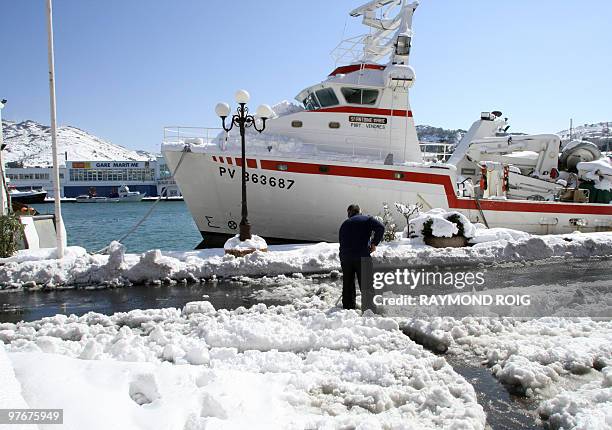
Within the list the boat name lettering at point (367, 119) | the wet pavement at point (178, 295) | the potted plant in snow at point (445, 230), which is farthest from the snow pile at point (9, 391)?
the boat name lettering at point (367, 119)

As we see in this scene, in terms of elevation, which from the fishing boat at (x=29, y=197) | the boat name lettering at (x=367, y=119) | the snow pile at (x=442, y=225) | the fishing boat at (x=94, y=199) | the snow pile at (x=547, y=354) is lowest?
the fishing boat at (x=94, y=199)

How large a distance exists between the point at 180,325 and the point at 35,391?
8.70 ft

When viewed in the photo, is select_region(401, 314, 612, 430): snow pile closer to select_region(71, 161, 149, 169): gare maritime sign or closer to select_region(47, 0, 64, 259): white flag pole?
select_region(47, 0, 64, 259): white flag pole

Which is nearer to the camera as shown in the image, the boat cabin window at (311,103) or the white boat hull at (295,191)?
the white boat hull at (295,191)

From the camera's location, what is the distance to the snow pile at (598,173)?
15.9 metres

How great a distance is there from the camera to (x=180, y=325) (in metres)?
5.38

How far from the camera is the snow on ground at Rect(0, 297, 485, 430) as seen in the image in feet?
9.62

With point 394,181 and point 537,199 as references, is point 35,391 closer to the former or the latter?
point 394,181

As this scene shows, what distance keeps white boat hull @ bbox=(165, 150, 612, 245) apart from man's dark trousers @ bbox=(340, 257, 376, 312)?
22.3 ft

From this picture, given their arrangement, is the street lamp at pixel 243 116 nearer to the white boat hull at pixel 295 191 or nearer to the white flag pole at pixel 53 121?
the white boat hull at pixel 295 191

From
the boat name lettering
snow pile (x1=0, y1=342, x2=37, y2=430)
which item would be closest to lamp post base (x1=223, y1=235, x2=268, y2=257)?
the boat name lettering

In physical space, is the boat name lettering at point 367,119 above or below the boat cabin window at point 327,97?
below

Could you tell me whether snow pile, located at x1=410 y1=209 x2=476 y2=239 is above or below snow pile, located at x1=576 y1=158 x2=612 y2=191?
below

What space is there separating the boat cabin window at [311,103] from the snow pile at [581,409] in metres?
11.4
